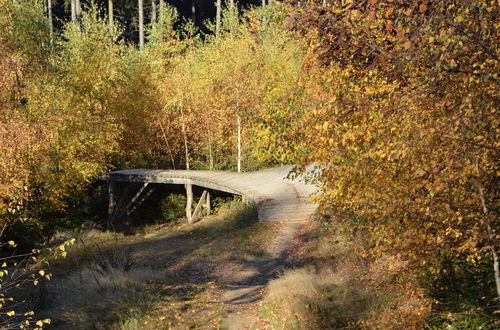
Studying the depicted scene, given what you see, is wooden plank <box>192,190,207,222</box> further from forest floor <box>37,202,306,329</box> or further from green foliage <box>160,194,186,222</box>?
forest floor <box>37,202,306,329</box>

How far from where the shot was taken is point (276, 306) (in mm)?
8758

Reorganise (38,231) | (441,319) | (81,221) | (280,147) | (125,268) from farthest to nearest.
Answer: (81,221) → (38,231) → (125,268) → (280,147) → (441,319)

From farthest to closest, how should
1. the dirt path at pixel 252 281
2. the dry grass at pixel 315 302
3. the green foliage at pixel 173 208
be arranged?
the green foliage at pixel 173 208, the dirt path at pixel 252 281, the dry grass at pixel 315 302

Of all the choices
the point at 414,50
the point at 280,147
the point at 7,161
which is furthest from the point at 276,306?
the point at 7,161

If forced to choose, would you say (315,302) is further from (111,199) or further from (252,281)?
(111,199)

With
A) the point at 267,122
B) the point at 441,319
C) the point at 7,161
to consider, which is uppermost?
the point at 267,122

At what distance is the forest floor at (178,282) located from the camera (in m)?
9.32

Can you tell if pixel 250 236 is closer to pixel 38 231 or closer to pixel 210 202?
pixel 38 231

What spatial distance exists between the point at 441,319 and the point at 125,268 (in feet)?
28.8

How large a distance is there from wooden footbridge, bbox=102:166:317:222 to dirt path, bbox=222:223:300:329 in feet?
2.17

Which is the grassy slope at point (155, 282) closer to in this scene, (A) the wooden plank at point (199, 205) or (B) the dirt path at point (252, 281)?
(B) the dirt path at point (252, 281)

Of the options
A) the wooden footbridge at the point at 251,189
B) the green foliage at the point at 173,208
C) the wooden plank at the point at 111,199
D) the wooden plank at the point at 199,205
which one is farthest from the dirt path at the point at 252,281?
the wooden plank at the point at 111,199

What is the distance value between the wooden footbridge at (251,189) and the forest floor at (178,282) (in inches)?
22.6

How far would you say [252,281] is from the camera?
38.9 feet
